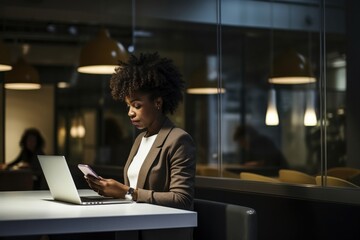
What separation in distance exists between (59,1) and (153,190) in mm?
6923

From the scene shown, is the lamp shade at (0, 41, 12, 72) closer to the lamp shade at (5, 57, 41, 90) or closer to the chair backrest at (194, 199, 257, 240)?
the lamp shade at (5, 57, 41, 90)

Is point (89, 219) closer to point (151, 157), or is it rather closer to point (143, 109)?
point (151, 157)

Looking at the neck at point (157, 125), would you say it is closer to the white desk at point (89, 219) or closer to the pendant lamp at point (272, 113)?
the white desk at point (89, 219)

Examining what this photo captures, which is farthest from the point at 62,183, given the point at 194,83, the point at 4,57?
the point at 194,83

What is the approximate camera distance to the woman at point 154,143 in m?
3.36

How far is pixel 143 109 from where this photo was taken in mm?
3711

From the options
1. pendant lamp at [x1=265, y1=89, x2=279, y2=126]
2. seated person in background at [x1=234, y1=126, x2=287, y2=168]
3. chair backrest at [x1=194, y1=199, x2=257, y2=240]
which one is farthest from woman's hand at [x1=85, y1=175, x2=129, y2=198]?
seated person in background at [x1=234, y1=126, x2=287, y2=168]

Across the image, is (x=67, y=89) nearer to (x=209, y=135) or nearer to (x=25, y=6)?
(x=209, y=135)

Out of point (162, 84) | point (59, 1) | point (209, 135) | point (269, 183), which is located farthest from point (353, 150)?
point (209, 135)

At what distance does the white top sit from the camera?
3.69 metres

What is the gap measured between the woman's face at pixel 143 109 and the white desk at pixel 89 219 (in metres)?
0.73

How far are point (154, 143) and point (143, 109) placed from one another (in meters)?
0.20

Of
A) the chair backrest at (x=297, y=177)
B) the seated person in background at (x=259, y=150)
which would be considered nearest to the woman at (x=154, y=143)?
the chair backrest at (x=297, y=177)

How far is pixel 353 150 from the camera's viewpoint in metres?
7.30
